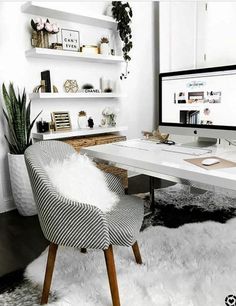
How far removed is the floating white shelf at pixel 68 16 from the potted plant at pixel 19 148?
2.43 ft

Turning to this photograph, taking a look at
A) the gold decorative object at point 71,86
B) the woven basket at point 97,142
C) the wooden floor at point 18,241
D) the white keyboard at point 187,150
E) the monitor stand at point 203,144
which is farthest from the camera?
the gold decorative object at point 71,86

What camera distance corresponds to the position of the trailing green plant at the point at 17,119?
258 cm

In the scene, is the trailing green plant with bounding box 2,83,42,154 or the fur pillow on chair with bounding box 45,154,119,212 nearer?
the fur pillow on chair with bounding box 45,154,119,212

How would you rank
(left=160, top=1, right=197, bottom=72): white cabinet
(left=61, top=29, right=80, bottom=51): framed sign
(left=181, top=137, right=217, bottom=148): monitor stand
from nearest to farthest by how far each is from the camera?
1. (left=181, top=137, right=217, bottom=148): monitor stand
2. (left=61, top=29, right=80, bottom=51): framed sign
3. (left=160, top=1, right=197, bottom=72): white cabinet

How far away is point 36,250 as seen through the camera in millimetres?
2061

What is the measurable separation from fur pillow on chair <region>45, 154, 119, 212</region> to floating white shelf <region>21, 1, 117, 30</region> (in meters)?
1.72

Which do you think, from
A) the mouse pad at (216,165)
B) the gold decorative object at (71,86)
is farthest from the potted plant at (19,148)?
the mouse pad at (216,165)

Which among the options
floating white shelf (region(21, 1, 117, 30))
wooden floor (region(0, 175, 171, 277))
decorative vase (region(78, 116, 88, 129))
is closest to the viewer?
wooden floor (region(0, 175, 171, 277))

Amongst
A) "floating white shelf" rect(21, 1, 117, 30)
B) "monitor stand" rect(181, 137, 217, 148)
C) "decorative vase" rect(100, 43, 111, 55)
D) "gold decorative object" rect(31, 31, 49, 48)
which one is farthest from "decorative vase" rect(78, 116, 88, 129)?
"monitor stand" rect(181, 137, 217, 148)

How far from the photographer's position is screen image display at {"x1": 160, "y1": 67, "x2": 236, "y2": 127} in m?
1.82

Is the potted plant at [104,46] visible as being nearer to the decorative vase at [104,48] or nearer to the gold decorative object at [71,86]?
the decorative vase at [104,48]

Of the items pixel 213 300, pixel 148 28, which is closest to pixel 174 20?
pixel 148 28

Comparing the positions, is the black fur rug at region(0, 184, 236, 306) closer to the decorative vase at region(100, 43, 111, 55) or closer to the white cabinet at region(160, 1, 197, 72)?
the decorative vase at region(100, 43, 111, 55)

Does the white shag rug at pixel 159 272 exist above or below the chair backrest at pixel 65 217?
below
